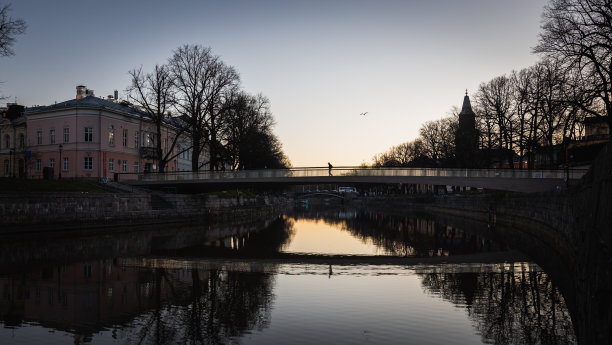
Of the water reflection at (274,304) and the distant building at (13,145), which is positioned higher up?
the distant building at (13,145)

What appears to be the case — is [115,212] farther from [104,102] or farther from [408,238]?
[104,102]

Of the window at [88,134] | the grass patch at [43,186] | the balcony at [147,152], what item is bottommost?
the grass patch at [43,186]

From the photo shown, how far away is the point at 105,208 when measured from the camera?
119ft

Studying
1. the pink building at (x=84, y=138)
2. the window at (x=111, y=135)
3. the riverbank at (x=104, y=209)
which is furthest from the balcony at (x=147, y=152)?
the riverbank at (x=104, y=209)

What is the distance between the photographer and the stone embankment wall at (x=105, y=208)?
29344 millimetres

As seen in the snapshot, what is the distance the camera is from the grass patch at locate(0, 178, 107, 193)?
3250cm

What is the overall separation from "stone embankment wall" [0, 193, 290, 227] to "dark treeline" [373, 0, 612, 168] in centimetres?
3036

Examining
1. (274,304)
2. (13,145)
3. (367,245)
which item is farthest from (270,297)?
(13,145)

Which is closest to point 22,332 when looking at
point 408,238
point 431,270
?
point 431,270

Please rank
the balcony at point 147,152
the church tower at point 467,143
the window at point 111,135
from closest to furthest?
the church tower at point 467,143 → the window at point 111,135 → the balcony at point 147,152

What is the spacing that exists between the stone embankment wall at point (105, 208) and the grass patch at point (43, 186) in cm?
162

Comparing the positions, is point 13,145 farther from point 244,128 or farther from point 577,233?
point 577,233

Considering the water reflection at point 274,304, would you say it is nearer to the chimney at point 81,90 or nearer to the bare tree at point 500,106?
the bare tree at point 500,106

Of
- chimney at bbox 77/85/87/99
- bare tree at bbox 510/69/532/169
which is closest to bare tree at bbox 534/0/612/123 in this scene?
bare tree at bbox 510/69/532/169
